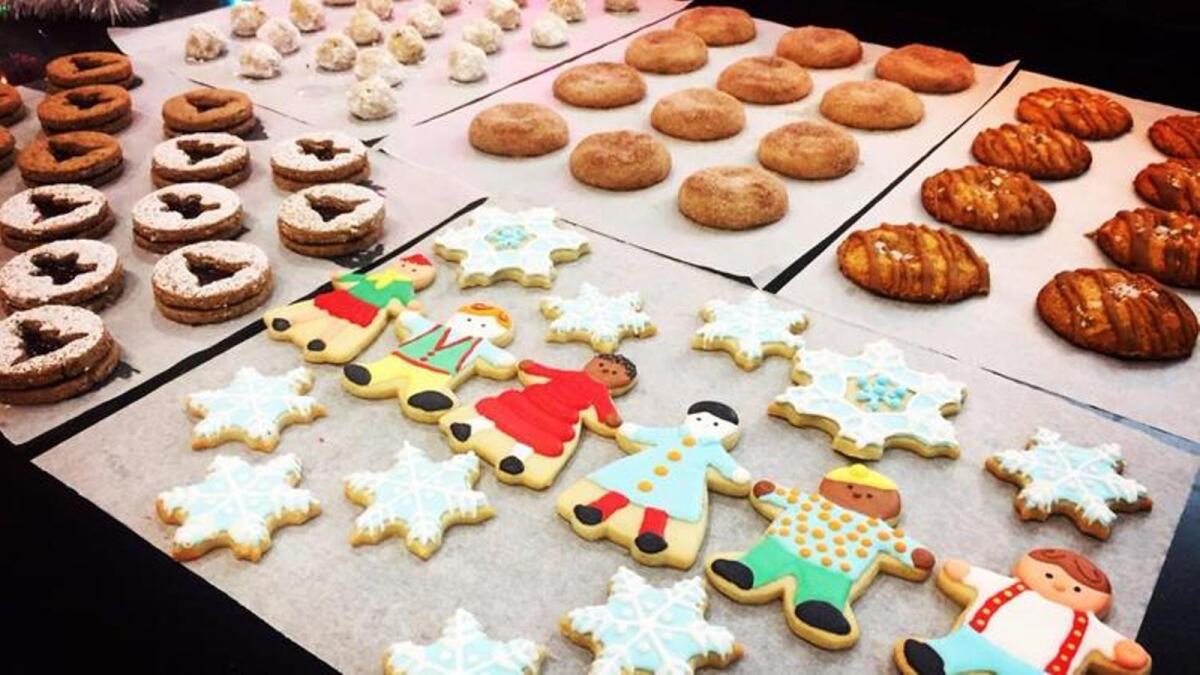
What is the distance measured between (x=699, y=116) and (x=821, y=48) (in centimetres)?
77

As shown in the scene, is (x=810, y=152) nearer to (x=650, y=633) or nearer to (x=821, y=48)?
(x=821, y=48)

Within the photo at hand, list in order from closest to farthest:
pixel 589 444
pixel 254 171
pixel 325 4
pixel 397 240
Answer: pixel 589 444, pixel 397 240, pixel 254 171, pixel 325 4

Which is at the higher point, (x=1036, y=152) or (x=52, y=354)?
(x=52, y=354)

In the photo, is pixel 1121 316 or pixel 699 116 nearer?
pixel 1121 316

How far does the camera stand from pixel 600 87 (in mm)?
3129

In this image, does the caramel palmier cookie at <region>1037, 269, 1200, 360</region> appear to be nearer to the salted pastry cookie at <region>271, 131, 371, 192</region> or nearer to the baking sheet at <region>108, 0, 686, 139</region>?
the salted pastry cookie at <region>271, 131, 371, 192</region>

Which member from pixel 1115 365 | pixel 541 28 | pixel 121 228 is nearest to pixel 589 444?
pixel 1115 365

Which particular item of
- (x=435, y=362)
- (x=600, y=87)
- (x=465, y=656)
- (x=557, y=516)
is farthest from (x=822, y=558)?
(x=600, y=87)

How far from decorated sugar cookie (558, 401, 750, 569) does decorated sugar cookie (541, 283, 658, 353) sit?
31 cm

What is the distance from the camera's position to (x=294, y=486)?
1.67 m

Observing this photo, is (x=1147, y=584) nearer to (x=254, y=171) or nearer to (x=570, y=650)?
(x=570, y=650)

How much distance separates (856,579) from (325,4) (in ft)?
11.2

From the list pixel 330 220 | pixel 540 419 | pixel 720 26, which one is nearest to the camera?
pixel 540 419

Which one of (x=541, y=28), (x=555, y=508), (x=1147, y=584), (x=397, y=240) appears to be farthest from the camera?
(x=541, y=28)
